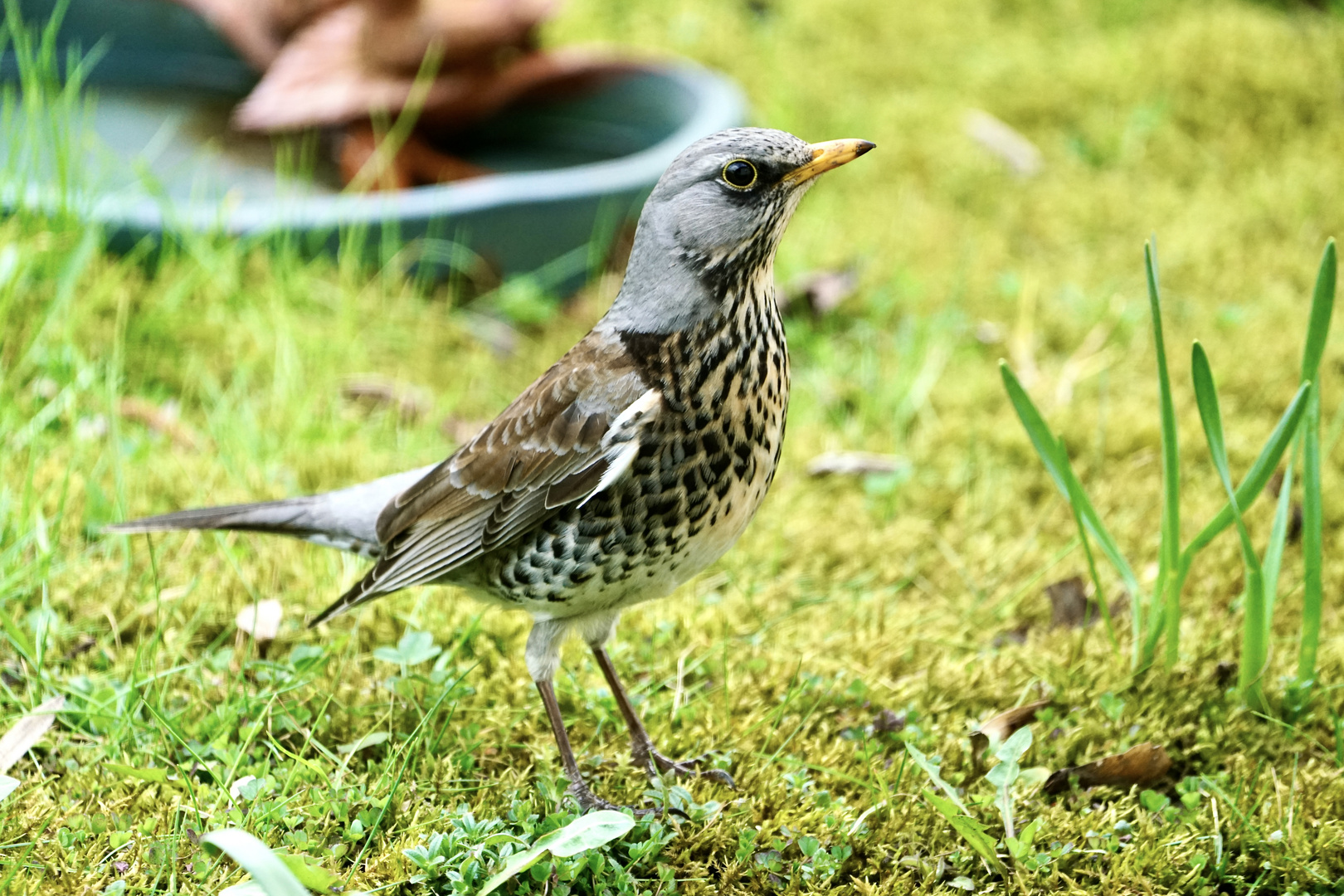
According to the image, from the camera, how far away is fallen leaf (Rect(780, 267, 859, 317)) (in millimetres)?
4863

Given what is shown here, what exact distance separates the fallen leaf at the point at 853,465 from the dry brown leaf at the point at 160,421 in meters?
1.93

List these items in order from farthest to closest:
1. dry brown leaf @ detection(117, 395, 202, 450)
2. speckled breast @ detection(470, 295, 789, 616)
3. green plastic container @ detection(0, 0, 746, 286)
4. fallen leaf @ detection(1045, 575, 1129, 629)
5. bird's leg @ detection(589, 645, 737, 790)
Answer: green plastic container @ detection(0, 0, 746, 286), dry brown leaf @ detection(117, 395, 202, 450), fallen leaf @ detection(1045, 575, 1129, 629), bird's leg @ detection(589, 645, 737, 790), speckled breast @ detection(470, 295, 789, 616)

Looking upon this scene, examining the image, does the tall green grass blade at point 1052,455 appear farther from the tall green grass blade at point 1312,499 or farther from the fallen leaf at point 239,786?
the fallen leaf at point 239,786

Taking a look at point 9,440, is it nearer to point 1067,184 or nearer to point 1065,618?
point 1065,618

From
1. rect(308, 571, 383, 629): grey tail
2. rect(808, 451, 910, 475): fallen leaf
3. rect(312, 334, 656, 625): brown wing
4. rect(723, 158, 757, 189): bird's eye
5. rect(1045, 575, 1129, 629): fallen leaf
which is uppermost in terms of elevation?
rect(723, 158, 757, 189): bird's eye

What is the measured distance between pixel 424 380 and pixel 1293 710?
295cm

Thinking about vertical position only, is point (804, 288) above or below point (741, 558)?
above

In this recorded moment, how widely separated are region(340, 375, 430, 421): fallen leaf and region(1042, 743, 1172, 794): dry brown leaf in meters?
2.45

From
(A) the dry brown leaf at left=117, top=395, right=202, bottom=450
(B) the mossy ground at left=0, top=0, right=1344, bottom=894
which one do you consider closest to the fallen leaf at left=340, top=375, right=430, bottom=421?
(B) the mossy ground at left=0, top=0, right=1344, bottom=894

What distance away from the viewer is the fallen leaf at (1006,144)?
582cm

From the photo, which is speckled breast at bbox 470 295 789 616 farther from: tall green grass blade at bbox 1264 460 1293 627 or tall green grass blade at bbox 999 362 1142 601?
tall green grass blade at bbox 1264 460 1293 627

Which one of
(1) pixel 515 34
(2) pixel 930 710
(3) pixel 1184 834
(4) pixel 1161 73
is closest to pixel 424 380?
(1) pixel 515 34

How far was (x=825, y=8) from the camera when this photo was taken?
6.73 m

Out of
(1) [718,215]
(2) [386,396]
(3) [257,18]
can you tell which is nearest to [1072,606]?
(1) [718,215]
